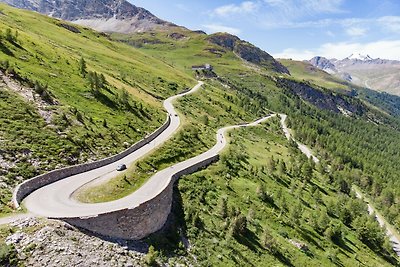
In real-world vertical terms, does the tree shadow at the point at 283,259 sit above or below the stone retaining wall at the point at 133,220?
below

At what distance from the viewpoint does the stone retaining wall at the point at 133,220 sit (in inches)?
1590

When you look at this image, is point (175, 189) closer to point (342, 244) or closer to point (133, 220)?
point (133, 220)

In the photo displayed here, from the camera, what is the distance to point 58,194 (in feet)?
155

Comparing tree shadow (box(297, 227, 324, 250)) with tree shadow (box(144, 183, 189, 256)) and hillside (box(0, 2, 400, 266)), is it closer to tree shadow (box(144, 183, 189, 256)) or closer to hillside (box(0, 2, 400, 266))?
hillside (box(0, 2, 400, 266))

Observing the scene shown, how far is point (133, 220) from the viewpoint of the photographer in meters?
44.2

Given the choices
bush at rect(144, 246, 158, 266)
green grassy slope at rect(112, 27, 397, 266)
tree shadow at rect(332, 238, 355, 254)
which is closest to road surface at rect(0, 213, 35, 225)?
bush at rect(144, 246, 158, 266)

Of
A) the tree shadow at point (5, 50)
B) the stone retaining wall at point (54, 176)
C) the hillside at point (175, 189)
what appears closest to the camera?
the hillside at point (175, 189)

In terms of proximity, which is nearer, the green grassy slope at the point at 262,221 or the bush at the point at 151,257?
the bush at the point at 151,257

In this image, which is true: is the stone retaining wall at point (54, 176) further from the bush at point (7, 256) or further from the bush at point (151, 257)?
the bush at point (151, 257)

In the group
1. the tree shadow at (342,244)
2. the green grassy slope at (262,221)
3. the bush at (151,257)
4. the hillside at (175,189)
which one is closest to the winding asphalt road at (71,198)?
the hillside at (175,189)

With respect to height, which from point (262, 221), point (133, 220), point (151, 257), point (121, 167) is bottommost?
point (262, 221)

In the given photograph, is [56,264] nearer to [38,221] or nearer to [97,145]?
[38,221]

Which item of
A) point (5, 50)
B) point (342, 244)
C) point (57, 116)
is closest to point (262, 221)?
point (342, 244)

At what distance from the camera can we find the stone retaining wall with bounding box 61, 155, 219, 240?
4038 cm
